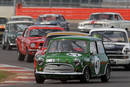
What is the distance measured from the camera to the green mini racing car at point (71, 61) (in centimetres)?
1348

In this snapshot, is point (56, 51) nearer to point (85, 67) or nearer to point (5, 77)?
point (85, 67)

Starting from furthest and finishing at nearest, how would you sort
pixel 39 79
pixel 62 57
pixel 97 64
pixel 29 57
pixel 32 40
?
pixel 29 57, pixel 32 40, pixel 97 64, pixel 39 79, pixel 62 57

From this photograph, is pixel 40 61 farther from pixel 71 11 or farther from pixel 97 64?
pixel 71 11

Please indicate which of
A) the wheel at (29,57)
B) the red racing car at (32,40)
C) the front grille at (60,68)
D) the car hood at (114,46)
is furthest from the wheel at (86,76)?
the wheel at (29,57)

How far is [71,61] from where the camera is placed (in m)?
13.5

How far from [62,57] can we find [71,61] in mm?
253

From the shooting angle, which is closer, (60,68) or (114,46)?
(60,68)

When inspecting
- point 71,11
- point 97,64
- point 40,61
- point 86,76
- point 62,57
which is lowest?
point 71,11

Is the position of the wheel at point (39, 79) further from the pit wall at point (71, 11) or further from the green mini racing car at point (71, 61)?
the pit wall at point (71, 11)

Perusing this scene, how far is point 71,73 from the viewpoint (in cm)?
1343

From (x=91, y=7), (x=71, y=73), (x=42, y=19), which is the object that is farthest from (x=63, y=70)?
(x=91, y=7)

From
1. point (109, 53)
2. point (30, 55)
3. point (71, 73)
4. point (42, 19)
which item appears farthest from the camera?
point (42, 19)

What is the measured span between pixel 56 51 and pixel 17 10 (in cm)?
4087

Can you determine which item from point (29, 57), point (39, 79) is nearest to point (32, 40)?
point (29, 57)
